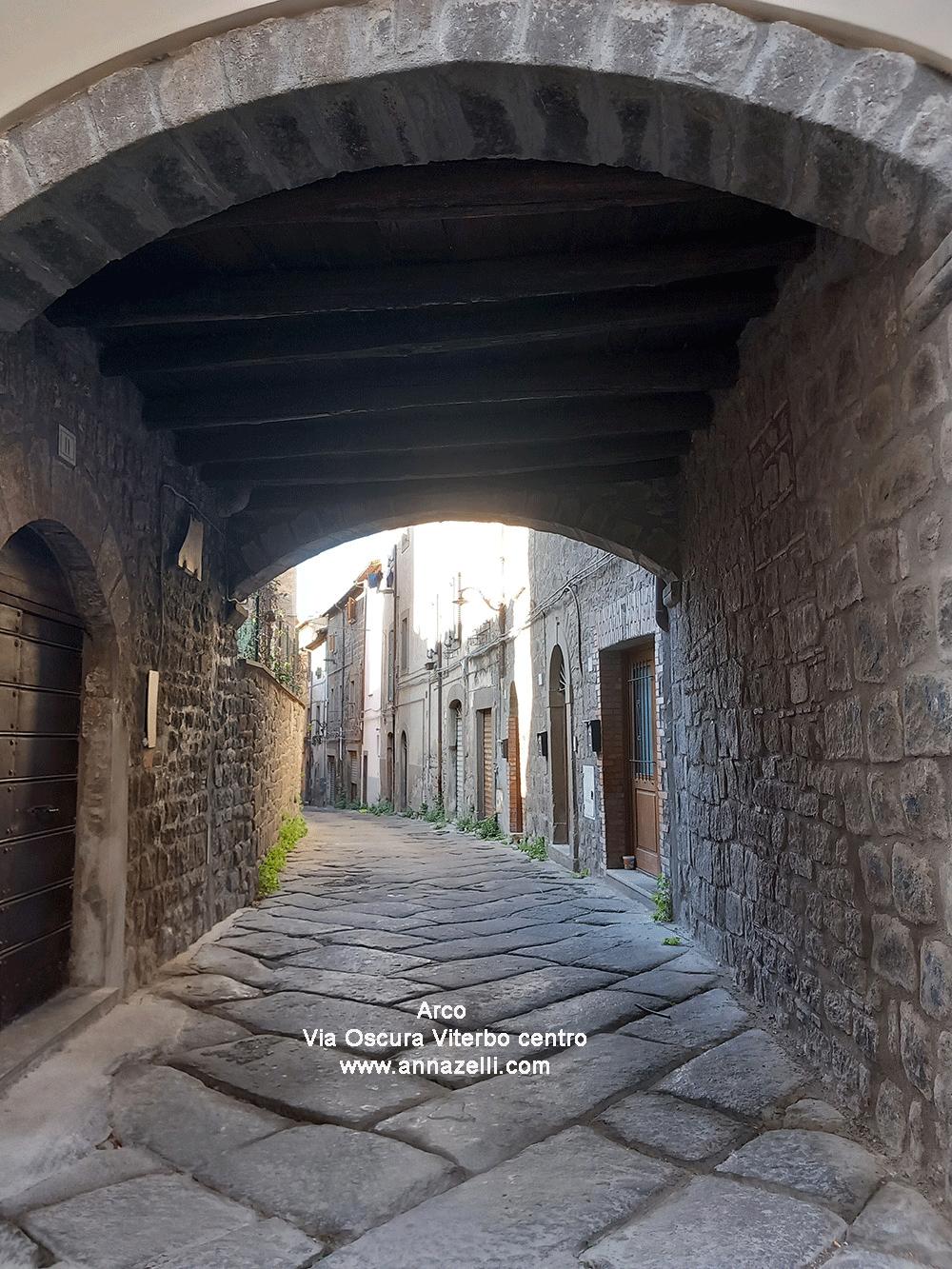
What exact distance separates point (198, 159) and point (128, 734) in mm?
2747

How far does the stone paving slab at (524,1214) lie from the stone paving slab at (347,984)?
1.61 metres

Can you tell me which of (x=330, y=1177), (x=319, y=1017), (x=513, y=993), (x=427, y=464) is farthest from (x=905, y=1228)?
(x=427, y=464)

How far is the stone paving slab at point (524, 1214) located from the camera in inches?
75.9

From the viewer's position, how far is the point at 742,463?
13.0ft

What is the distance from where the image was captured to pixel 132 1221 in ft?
6.86

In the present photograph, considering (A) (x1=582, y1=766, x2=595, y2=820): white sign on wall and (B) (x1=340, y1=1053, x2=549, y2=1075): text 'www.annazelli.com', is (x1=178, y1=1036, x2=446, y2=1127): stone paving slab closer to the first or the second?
(B) (x1=340, y1=1053, x2=549, y2=1075): text 'www.annazelli.com'

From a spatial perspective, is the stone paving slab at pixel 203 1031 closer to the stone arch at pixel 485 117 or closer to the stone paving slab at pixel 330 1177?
the stone paving slab at pixel 330 1177

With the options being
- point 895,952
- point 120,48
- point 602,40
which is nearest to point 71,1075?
point 895,952

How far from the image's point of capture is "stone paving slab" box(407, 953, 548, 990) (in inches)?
166

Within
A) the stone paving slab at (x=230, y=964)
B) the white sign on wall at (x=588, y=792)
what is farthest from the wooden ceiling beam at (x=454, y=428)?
the white sign on wall at (x=588, y=792)

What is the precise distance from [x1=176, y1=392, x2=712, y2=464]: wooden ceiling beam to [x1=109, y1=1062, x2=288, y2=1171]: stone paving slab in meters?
3.12

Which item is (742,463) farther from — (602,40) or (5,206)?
(5,206)

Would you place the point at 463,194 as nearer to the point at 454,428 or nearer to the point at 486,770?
the point at 454,428

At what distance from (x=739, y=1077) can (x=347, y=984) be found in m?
1.93
